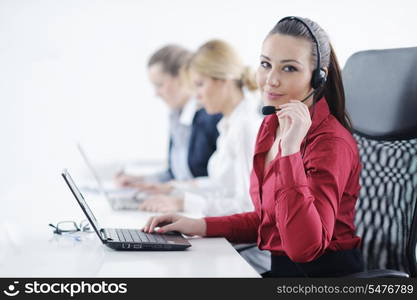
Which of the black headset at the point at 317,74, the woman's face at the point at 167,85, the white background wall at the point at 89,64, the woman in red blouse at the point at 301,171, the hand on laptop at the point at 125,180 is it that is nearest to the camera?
the woman in red blouse at the point at 301,171

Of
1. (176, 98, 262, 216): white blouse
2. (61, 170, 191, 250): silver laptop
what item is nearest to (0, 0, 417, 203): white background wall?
(176, 98, 262, 216): white blouse

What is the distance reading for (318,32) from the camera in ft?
4.59

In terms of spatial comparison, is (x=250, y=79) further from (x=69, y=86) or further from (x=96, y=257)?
(x=69, y=86)

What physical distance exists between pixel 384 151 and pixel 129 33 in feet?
10.2

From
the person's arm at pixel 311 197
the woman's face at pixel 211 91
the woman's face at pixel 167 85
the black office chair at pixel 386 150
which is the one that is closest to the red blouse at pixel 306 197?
the person's arm at pixel 311 197

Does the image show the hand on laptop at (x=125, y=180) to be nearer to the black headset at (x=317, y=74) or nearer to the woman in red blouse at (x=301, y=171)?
the woman in red blouse at (x=301, y=171)

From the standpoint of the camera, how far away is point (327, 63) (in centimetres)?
143

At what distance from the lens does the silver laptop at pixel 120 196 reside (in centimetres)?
202

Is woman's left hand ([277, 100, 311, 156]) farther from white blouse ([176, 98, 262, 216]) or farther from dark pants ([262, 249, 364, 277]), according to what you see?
white blouse ([176, 98, 262, 216])

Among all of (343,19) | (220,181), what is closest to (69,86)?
(343,19)

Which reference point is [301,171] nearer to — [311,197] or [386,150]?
[311,197]

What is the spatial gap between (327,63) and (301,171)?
0.33 metres

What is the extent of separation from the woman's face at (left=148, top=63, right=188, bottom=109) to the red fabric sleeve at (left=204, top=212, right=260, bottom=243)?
5.67 ft

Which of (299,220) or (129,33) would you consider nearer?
(299,220)
